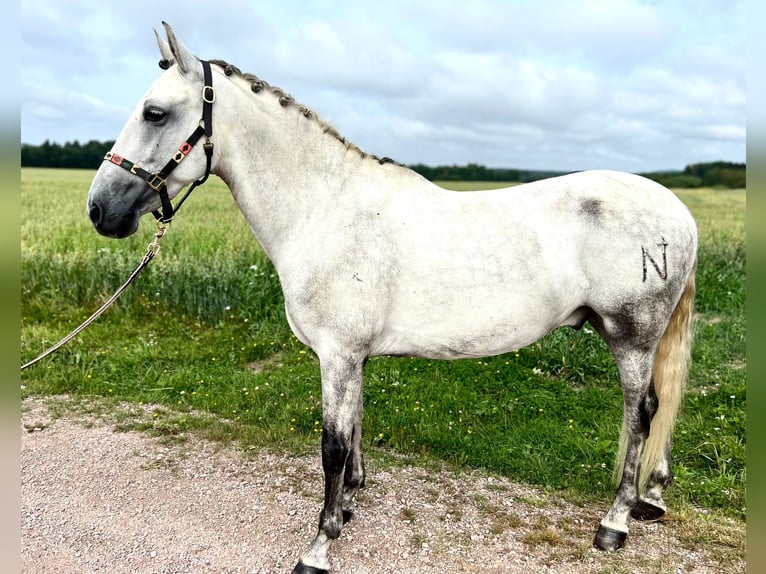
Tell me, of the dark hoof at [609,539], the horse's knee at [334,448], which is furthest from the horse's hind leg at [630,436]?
the horse's knee at [334,448]

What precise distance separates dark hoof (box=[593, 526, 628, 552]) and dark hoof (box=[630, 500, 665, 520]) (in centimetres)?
34

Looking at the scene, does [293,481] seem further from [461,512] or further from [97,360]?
[97,360]

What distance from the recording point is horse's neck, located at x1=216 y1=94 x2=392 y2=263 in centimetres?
307

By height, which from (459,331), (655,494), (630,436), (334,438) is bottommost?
(655,494)

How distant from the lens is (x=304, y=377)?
6145 millimetres

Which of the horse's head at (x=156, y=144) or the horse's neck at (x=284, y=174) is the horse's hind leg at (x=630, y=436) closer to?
the horse's neck at (x=284, y=174)

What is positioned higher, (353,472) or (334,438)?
(334,438)

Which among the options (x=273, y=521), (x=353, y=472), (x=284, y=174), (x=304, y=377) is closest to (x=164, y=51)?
(x=284, y=174)

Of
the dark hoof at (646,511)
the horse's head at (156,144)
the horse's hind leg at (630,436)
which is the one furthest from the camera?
the dark hoof at (646,511)

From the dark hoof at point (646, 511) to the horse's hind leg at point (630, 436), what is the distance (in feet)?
0.59

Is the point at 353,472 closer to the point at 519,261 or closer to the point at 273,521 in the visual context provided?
the point at 273,521

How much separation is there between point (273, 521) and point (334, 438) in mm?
1054

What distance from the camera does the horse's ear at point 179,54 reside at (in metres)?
2.71

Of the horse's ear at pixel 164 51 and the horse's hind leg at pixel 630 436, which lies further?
the horse's hind leg at pixel 630 436
